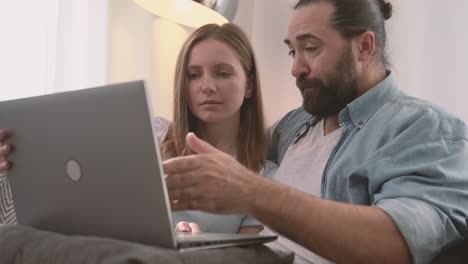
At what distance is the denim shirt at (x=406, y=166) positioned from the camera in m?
0.89

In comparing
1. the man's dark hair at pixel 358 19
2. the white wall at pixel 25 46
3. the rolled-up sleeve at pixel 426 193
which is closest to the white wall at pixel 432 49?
the man's dark hair at pixel 358 19

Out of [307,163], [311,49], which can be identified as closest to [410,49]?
[311,49]

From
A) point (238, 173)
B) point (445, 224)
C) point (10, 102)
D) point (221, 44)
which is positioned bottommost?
→ point (445, 224)

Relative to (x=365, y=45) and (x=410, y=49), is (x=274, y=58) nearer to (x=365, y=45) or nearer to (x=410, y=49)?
(x=410, y=49)

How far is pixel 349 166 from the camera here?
1.13 m

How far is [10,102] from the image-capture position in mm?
871

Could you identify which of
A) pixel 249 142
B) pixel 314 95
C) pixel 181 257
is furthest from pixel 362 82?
pixel 181 257

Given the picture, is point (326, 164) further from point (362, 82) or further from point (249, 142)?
point (249, 142)

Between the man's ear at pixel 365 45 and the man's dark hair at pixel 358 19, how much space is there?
0.05ft

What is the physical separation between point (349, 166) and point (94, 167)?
1.98ft

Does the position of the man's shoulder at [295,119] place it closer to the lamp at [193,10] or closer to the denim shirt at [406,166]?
the denim shirt at [406,166]

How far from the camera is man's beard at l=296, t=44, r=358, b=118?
1356 mm

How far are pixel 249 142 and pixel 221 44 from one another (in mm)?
326

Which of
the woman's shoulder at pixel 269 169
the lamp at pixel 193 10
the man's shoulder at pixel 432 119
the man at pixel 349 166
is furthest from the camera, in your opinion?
the lamp at pixel 193 10
